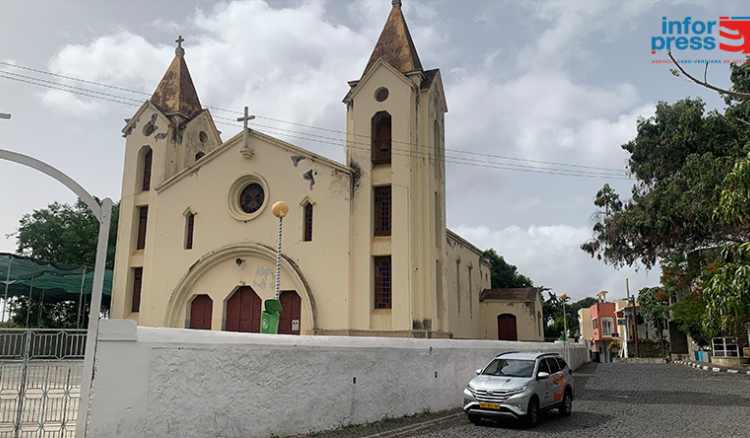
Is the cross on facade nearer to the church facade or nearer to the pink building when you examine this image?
the church facade

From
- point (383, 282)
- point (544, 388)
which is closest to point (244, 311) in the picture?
point (383, 282)

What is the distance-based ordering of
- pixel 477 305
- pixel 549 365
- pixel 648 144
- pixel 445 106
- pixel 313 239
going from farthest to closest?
pixel 477 305
pixel 648 144
pixel 445 106
pixel 313 239
pixel 549 365

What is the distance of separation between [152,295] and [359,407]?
13.6 meters

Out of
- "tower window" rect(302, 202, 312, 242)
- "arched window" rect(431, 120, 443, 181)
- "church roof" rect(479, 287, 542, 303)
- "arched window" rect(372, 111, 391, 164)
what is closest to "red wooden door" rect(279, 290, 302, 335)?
"tower window" rect(302, 202, 312, 242)

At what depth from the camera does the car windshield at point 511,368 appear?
11750 mm

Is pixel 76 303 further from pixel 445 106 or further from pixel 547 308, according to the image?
pixel 547 308

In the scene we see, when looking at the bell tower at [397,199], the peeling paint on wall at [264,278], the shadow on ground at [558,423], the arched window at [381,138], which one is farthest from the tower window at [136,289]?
the shadow on ground at [558,423]

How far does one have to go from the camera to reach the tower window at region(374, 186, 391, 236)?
63.8 ft

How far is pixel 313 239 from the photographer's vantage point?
64.7ft

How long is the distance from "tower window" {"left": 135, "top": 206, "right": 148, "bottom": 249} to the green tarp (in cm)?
233

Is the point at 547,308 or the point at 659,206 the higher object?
the point at 659,206

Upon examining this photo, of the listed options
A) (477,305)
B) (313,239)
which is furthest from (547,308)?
(313,239)

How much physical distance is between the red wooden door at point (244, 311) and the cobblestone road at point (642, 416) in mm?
10390

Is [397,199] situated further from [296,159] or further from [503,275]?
[503,275]
